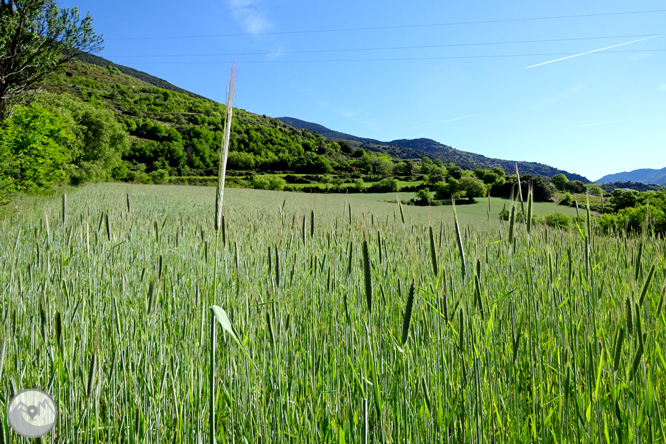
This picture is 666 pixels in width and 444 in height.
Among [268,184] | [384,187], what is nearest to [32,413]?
[384,187]

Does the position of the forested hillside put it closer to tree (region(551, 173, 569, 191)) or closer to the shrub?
the shrub

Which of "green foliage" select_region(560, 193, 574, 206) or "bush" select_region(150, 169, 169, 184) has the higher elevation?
"bush" select_region(150, 169, 169, 184)

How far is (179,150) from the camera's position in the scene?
52594mm

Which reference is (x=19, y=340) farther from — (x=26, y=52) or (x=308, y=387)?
(x=26, y=52)

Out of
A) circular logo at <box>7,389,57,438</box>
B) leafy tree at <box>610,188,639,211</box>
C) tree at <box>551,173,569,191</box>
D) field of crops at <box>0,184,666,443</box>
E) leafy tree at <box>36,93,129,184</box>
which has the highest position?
leafy tree at <box>36,93,129,184</box>

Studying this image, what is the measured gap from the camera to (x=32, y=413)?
54 cm

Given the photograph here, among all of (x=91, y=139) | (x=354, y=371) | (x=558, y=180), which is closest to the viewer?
(x=354, y=371)

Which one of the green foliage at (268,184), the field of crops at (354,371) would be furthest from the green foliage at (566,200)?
the green foliage at (268,184)

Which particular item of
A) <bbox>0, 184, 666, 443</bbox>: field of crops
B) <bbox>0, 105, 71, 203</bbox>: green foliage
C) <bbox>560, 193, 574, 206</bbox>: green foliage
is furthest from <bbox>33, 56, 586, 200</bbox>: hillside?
<bbox>0, 184, 666, 443</bbox>: field of crops

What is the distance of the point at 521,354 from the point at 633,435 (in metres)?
0.54

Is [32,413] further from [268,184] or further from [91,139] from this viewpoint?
[91,139]

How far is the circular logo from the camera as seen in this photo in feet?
1.74

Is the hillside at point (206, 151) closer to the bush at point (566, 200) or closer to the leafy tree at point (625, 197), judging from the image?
the bush at point (566, 200)

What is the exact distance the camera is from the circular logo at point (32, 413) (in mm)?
530
